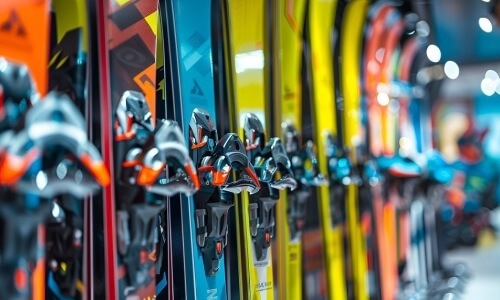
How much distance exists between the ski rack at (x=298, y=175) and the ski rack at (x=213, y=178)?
2.10 ft

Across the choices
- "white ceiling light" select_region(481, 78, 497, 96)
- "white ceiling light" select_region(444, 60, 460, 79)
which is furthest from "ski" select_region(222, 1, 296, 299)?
"white ceiling light" select_region(481, 78, 497, 96)

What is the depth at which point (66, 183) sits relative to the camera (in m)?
1.19

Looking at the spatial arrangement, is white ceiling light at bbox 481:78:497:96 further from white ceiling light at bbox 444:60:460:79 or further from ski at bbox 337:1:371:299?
ski at bbox 337:1:371:299

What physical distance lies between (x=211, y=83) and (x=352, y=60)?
1641 millimetres

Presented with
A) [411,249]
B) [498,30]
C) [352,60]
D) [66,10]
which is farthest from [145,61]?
[498,30]

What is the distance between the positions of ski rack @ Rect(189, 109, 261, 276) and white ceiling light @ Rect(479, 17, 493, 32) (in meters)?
3.86

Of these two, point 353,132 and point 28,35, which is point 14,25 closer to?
point 28,35

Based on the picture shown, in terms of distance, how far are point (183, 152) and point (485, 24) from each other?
14.7ft

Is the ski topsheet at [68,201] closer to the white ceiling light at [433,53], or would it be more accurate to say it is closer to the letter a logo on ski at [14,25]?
the letter a logo on ski at [14,25]

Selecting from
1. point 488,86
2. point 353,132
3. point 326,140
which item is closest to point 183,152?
point 326,140

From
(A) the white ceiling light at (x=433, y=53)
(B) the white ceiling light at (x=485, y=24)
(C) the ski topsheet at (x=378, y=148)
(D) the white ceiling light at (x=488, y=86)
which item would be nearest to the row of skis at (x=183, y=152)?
(C) the ski topsheet at (x=378, y=148)

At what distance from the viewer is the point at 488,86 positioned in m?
8.27

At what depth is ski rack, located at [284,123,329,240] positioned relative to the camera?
2.53m

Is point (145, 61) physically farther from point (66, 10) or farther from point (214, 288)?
point (214, 288)
